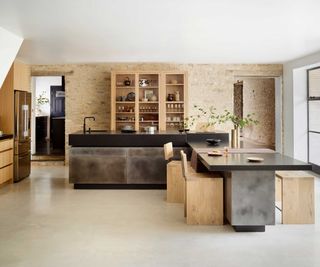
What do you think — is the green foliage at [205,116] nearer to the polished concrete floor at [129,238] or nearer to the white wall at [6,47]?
the polished concrete floor at [129,238]

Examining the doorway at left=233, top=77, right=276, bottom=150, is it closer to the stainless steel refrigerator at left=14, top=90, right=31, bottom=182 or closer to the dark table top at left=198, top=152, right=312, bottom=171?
the stainless steel refrigerator at left=14, top=90, right=31, bottom=182

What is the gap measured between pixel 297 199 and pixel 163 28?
10.7 ft

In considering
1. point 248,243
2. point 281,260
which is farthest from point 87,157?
point 281,260

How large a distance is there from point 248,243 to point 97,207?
252 cm

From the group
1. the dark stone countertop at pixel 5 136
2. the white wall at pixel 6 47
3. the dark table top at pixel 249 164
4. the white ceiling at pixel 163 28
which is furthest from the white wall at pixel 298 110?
the dark stone countertop at pixel 5 136

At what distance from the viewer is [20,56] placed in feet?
29.3

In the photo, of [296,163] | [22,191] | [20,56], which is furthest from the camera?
[20,56]

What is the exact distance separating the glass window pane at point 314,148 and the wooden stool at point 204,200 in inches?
200

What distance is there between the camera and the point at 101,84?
33.7 ft

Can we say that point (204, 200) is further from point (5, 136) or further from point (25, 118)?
point (25, 118)

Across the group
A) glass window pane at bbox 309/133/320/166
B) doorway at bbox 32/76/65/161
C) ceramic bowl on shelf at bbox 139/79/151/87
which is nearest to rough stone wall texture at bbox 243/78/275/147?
glass window pane at bbox 309/133/320/166

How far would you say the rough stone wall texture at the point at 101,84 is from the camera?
33.7 feet

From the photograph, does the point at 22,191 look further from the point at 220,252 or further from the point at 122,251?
the point at 220,252

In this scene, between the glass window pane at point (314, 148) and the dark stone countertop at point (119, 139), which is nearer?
the dark stone countertop at point (119, 139)
